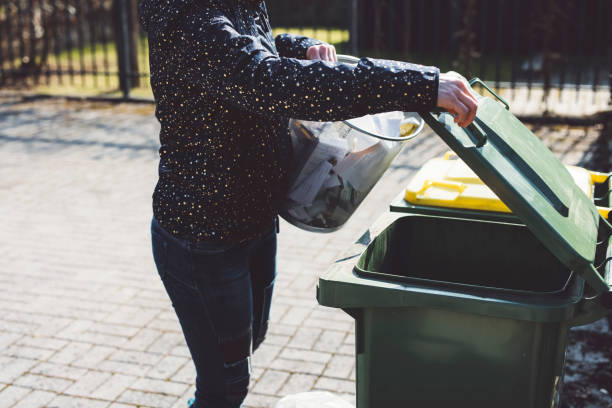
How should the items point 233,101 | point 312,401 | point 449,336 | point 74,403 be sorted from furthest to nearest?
point 74,403
point 312,401
point 449,336
point 233,101

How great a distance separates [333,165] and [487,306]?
2.45 ft

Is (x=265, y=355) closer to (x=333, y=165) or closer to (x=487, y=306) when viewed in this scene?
(x=333, y=165)

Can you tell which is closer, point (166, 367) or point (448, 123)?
point (448, 123)

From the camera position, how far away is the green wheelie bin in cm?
180

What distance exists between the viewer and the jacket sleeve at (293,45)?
242cm

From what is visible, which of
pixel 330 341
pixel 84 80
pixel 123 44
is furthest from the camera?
pixel 84 80

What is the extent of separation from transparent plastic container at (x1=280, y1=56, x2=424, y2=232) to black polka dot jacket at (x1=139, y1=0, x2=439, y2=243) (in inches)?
3.2

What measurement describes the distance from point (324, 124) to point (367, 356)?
2.54 feet

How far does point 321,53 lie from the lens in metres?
2.36

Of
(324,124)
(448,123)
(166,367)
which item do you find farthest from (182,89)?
(166,367)

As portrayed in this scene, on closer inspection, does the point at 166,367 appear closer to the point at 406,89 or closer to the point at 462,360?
the point at 462,360

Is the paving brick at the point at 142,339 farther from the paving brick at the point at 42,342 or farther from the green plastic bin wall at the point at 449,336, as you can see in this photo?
the green plastic bin wall at the point at 449,336

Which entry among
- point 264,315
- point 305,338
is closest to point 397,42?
point 305,338

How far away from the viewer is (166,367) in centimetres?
352
